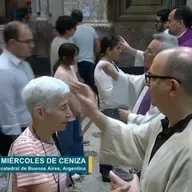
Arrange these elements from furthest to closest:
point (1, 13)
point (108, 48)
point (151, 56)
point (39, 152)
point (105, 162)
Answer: point (1, 13), point (108, 48), point (151, 56), point (105, 162), point (39, 152)

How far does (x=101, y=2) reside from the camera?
10000 mm

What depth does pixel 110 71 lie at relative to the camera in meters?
4.63

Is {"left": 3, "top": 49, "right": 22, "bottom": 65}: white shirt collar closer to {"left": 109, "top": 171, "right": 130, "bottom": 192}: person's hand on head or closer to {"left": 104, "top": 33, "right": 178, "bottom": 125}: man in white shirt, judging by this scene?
{"left": 104, "top": 33, "right": 178, "bottom": 125}: man in white shirt

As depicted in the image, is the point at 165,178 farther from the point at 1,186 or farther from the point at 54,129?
the point at 1,186

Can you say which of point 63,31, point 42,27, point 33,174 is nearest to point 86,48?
point 63,31

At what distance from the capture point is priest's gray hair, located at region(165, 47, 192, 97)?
2062mm

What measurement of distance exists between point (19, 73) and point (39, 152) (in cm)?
143

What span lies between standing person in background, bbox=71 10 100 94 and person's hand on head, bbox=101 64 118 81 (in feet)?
8.35

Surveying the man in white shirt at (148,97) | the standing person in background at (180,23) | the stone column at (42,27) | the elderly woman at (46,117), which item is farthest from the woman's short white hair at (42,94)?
the stone column at (42,27)

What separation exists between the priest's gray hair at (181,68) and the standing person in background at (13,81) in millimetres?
1915

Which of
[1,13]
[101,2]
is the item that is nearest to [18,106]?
[101,2]

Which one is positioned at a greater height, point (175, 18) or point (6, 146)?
point (175, 18)

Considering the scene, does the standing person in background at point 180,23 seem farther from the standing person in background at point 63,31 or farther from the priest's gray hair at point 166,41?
the priest's gray hair at point 166,41

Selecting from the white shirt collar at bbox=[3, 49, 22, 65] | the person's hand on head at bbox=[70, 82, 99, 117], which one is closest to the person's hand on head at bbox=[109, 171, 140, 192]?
the person's hand on head at bbox=[70, 82, 99, 117]
